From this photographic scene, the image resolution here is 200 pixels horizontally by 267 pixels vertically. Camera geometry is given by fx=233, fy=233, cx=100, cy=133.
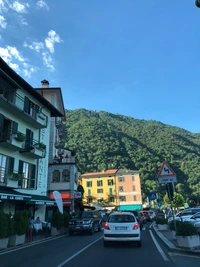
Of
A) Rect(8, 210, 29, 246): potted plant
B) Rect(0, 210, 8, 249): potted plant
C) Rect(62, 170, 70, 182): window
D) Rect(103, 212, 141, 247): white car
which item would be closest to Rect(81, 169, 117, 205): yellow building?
Rect(62, 170, 70, 182): window

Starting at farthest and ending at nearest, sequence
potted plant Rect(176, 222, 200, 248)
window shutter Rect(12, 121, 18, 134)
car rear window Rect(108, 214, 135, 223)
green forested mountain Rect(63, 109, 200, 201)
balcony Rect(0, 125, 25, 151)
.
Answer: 1. green forested mountain Rect(63, 109, 200, 201)
2. window shutter Rect(12, 121, 18, 134)
3. balcony Rect(0, 125, 25, 151)
4. car rear window Rect(108, 214, 135, 223)
5. potted plant Rect(176, 222, 200, 248)

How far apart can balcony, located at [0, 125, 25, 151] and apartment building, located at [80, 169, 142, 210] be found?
5541cm

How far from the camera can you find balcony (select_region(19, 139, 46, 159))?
21936 millimetres

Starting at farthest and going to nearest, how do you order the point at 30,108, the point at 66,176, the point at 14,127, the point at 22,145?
the point at 66,176 → the point at 30,108 → the point at 22,145 → the point at 14,127

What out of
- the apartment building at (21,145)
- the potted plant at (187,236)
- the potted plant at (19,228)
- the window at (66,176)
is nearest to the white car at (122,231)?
the potted plant at (187,236)

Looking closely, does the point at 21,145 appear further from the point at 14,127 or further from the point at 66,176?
the point at 66,176

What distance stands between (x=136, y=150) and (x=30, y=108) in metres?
106

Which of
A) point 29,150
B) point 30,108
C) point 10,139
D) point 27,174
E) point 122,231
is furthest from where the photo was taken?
point 30,108

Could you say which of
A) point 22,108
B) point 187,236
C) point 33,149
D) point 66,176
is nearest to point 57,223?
point 33,149

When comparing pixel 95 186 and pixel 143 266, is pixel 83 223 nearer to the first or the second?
pixel 143 266

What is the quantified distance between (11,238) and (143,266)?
28.4 ft

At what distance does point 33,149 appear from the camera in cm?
2280

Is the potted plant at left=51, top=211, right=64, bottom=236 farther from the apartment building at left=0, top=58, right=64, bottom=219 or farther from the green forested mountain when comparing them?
the green forested mountain

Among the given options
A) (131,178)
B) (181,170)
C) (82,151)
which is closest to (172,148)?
(181,170)
